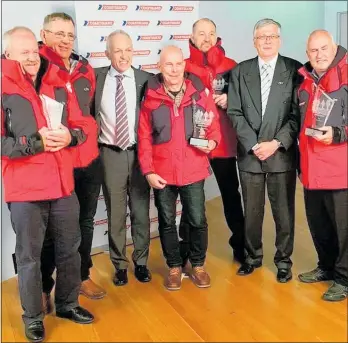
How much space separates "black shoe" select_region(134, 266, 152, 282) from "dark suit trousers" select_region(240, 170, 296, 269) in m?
0.61

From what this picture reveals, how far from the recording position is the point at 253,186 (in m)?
2.86

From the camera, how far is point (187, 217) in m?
2.88

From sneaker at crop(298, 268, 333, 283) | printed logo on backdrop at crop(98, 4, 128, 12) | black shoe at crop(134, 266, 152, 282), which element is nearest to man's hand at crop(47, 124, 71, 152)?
black shoe at crop(134, 266, 152, 282)

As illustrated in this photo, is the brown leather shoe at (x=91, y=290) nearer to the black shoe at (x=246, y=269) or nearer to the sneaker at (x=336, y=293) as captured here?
the black shoe at (x=246, y=269)

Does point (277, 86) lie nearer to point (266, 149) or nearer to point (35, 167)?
point (266, 149)

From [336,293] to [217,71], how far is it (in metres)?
1.37

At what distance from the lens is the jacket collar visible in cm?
287

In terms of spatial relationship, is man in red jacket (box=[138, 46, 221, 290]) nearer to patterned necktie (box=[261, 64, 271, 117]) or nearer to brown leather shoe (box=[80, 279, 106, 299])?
patterned necktie (box=[261, 64, 271, 117])

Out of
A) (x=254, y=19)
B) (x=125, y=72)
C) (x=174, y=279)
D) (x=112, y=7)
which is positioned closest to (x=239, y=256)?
(x=174, y=279)

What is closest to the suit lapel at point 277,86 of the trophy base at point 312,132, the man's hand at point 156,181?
the trophy base at point 312,132

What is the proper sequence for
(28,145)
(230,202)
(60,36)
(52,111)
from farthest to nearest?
(230,202) < (60,36) < (52,111) < (28,145)

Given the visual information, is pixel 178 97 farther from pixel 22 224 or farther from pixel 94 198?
pixel 22 224

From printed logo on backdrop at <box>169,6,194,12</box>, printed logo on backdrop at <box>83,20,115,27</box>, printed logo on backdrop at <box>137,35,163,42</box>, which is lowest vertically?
printed logo on backdrop at <box>137,35,163,42</box>

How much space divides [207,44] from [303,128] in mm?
739
